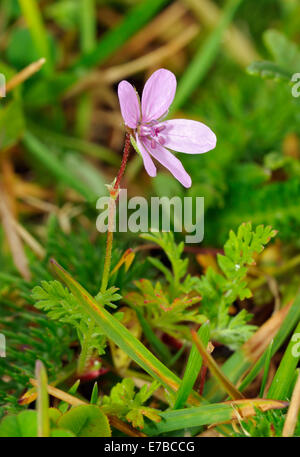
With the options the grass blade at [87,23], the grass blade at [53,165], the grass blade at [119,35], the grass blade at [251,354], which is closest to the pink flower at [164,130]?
the grass blade at [251,354]

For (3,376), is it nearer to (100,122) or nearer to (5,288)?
(5,288)

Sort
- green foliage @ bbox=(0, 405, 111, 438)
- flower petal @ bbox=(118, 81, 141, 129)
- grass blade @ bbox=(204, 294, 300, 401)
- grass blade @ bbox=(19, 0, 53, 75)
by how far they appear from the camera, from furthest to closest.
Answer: grass blade @ bbox=(19, 0, 53, 75) < grass blade @ bbox=(204, 294, 300, 401) < green foliage @ bbox=(0, 405, 111, 438) < flower petal @ bbox=(118, 81, 141, 129)

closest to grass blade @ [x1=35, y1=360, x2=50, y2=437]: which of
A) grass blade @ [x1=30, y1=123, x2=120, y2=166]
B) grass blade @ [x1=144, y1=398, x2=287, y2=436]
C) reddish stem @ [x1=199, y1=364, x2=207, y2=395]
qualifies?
grass blade @ [x1=144, y1=398, x2=287, y2=436]

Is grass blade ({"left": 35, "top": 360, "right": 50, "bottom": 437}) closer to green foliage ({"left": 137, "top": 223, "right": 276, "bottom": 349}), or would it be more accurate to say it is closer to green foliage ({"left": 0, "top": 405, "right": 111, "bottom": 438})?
green foliage ({"left": 0, "top": 405, "right": 111, "bottom": 438})

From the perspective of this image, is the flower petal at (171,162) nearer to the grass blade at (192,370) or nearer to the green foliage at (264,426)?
the grass blade at (192,370)

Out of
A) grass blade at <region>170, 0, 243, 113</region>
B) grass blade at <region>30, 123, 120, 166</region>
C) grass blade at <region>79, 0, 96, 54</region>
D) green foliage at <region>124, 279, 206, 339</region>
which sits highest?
grass blade at <region>79, 0, 96, 54</region>

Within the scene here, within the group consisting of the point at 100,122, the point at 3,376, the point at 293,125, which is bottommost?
the point at 3,376

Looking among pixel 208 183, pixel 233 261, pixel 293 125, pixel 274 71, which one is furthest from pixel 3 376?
pixel 293 125
